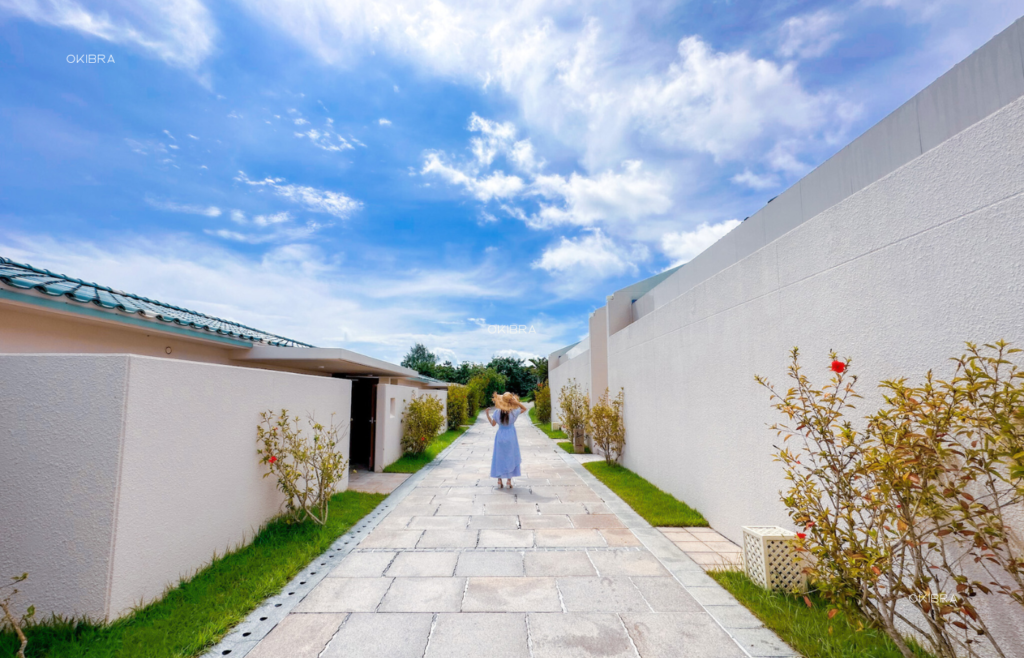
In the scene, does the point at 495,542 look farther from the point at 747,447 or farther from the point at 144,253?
the point at 144,253

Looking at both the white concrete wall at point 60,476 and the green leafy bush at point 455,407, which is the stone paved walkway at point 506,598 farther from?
the green leafy bush at point 455,407

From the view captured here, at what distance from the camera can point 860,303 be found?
3010 millimetres

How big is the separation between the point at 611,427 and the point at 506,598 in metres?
6.83

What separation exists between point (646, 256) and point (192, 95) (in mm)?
11136

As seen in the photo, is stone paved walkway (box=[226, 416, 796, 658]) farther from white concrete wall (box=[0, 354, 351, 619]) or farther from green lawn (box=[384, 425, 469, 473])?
green lawn (box=[384, 425, 469, 473])

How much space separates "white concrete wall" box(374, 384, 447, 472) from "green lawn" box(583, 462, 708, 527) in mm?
4324

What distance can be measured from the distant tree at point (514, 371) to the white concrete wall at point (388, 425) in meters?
31.9

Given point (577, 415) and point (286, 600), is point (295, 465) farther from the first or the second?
point (577, 415)

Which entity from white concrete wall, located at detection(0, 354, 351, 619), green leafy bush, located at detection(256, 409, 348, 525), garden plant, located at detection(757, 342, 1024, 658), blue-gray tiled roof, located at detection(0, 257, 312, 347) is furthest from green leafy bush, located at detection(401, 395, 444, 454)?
garden plant, located at detection(757, 342, 1024, 658)

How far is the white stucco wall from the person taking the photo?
7.07ft

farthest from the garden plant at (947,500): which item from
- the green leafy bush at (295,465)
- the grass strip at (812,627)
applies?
the green leafy bush at (295,465)

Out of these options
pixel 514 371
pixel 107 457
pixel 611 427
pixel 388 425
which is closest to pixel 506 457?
pixel 611 427

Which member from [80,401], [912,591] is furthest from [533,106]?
[912,591]

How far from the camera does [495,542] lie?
4922mm
